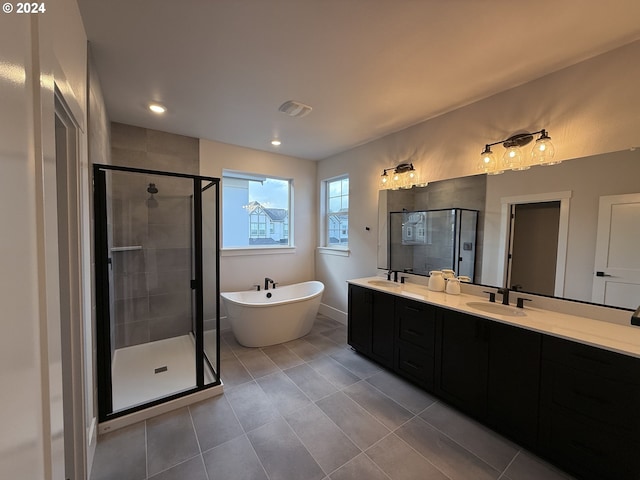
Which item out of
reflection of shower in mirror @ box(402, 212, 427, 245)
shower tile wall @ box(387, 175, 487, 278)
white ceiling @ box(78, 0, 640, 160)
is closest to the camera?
white ceiling @ box(78, 0, 640, 160)

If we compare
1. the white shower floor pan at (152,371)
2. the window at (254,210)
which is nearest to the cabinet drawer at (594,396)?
the white shower floor pan at (152,371)

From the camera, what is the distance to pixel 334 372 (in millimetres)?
2676

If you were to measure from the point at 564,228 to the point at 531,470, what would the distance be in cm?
162

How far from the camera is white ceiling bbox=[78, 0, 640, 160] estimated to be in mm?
1452

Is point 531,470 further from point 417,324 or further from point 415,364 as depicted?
point 417,324

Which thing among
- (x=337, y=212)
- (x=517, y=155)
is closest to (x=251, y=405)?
(x=337, y=212)

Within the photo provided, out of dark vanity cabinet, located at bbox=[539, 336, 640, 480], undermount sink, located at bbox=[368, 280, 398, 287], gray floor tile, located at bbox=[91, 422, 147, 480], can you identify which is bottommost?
gray floor tile, located at bbox=[91, 422, 147, 480]

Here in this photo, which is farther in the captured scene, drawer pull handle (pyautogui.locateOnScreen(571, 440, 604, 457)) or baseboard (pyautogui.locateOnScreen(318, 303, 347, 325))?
baseboard (pyautogui.locateOnScreen(318, 303, 347, 325))

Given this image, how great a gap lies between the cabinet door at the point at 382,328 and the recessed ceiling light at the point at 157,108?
2.89m

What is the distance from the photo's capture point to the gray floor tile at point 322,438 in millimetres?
1668

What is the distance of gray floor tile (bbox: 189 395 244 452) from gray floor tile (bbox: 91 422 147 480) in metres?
0.34

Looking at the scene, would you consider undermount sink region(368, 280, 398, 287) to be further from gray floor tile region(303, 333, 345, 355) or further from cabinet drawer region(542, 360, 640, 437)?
cabinet drawer region(542, 360, 640, 437)

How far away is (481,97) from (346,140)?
1601mm

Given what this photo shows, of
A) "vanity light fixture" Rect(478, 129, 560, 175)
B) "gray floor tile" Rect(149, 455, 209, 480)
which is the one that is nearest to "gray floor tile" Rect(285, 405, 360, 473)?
"gray floor tile" Rect(149, 455, 209, 480)
